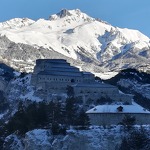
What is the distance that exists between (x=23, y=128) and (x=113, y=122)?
1890cm

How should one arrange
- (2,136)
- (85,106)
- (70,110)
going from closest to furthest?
(2,136) < (70,110) < (85,106)

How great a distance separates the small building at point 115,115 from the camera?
144 meters

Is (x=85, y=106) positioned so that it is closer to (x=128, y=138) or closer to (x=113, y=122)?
(x=113, y=122)

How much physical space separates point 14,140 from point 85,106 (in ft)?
209

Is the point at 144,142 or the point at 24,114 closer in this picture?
the point at 144,142

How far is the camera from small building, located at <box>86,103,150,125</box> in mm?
143875

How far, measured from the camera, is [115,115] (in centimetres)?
14388

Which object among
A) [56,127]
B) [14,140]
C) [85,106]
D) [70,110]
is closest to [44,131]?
[56,127]

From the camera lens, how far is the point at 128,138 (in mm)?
122562

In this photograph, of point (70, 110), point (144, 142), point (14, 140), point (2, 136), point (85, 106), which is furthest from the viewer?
point (85, 106)

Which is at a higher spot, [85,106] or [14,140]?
[85,106]

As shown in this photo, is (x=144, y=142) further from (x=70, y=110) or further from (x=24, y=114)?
(x=70, y=110)

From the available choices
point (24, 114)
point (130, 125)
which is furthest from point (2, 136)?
point (130, 125)

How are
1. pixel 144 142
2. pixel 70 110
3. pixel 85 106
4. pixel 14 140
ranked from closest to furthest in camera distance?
pixel 144 142
pixel 14 140
pixel 70 110
pixel 85 106
